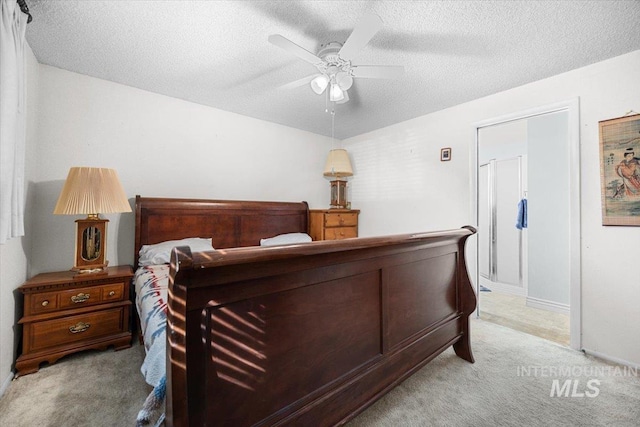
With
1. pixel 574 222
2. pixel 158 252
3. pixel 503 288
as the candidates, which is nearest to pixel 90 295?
pixel 158 252

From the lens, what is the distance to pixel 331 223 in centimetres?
365

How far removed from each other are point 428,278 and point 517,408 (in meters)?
0.87

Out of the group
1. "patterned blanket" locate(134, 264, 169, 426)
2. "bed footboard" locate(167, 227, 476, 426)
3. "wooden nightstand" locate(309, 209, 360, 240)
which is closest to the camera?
"bed footboard" locate(167, 227, 476, 426)

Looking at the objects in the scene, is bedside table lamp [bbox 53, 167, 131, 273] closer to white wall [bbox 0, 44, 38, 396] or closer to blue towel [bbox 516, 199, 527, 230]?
white wall [bbox 0, 44, 38, 396]

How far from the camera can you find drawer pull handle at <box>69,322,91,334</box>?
1968mm

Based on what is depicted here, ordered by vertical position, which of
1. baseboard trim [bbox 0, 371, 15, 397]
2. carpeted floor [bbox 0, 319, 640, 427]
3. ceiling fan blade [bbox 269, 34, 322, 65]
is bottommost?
carpeted floor [bbox 0, 319, 640, 427]

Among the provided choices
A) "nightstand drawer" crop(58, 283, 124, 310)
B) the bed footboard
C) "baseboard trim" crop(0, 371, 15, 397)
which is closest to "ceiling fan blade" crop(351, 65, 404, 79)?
the bed footboard

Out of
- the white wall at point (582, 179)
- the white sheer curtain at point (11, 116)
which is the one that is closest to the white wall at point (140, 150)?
the white sheer curtain at point (11, 116)

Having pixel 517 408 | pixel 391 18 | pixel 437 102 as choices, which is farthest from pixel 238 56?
pixel 517 408

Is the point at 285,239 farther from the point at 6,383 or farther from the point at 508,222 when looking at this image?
the point at 508,222

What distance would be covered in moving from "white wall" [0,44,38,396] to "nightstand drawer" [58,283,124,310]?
0.27 metres

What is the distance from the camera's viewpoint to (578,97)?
2242mm

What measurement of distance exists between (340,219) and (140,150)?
2.52 metres

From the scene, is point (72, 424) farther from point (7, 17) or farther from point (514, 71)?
point (514, 71)
